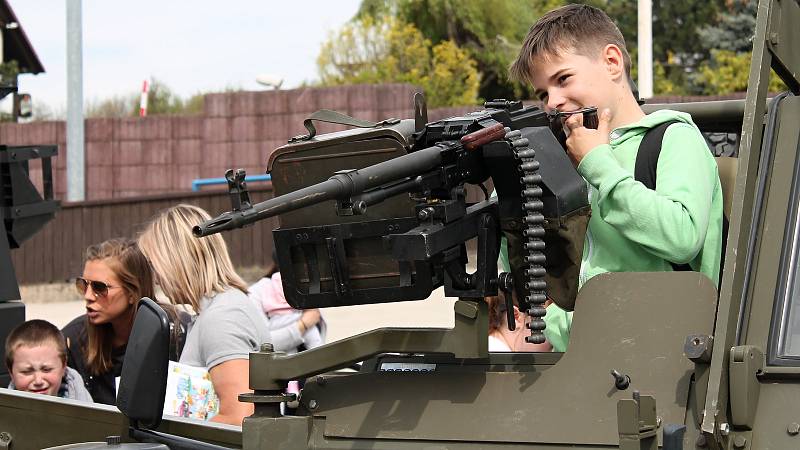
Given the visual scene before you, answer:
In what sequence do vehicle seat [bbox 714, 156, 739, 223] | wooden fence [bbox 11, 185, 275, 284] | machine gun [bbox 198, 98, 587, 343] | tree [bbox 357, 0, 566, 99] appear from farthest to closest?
tree [bbox 357, 0, 566, 99] < wooden fence [bbox 11, 185, 275, 284] < vehicle seat [bbox 714, 156, 739, 223] < machine gun [bbox 198, 98, 587, 343]

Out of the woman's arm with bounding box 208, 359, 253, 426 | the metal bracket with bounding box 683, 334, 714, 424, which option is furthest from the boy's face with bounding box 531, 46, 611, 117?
the woman's arm with bounding box 208, 359, 253, 426

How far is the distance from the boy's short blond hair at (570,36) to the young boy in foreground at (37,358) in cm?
243

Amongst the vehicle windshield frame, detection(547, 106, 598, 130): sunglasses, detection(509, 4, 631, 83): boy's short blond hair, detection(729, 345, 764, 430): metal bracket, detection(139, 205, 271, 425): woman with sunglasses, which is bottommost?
detection(139, 205, 271, 425): woman with sunglasses

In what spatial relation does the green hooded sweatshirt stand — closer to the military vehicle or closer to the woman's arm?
the military vehicle

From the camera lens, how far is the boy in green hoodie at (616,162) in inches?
121

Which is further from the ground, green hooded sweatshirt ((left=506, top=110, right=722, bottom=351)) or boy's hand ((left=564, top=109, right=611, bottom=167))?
boy's hand ((left=564, top=109, right=611, bottom=167))

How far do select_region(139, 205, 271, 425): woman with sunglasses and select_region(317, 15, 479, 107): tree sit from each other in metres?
25.4

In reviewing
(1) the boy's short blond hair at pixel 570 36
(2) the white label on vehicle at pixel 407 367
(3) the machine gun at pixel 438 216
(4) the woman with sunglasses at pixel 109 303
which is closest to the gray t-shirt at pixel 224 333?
(4) the woman with sunglasses at pixel 109 303

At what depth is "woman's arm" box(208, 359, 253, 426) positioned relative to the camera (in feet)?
14.9

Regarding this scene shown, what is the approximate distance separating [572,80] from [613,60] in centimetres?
14

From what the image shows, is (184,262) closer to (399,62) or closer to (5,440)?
(5,440)

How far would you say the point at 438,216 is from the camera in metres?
2.88

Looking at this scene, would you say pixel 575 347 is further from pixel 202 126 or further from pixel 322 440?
pixel 202 126

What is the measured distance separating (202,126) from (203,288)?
63.6 feet
